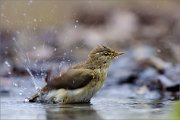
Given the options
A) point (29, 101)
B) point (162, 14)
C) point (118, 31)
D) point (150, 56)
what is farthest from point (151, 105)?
point (162, 14)

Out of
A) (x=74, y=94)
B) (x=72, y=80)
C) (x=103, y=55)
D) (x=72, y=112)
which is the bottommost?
(x=72, y=112)

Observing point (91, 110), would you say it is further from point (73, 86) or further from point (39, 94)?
point (39, 94)

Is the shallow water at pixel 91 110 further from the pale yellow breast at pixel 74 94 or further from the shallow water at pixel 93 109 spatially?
the pale yellow breast at pixel 74 94

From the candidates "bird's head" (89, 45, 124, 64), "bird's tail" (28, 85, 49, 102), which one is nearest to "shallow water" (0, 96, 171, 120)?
"bird's tail" (28, 85, 49, 102)

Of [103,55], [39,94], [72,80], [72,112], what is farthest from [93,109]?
[103,55]

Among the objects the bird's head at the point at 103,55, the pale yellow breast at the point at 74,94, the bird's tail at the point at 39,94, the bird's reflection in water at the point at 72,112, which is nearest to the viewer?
the bird's reflection in water at the point at 72,112

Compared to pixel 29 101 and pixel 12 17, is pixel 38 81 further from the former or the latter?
pixel 12 17

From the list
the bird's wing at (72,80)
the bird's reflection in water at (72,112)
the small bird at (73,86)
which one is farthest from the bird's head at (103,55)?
the bird's reflection in water at (72,112)
